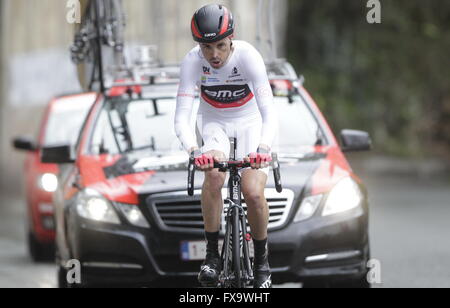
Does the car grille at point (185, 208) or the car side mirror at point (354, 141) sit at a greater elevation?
the car side mirror at point (354, 141)

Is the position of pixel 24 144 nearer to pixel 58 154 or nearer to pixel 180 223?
pixel 58 154

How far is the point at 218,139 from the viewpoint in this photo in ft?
24.8

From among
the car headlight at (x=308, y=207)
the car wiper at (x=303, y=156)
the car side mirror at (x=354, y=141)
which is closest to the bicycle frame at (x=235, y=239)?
the car headlight at (x=308, y=207)

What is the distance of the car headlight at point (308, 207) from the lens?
844 cm

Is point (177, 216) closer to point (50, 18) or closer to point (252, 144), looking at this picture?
point (252, 144)

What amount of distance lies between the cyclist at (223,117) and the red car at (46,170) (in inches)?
202

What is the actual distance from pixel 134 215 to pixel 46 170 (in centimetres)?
→ 503

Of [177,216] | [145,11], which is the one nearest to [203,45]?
[177,216]

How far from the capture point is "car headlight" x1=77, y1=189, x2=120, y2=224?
8492mm

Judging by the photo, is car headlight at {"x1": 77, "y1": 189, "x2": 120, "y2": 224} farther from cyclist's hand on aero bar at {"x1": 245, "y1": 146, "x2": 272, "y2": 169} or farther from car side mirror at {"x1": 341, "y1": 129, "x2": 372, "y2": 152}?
car side mirror at {"x1": 341, "y1": 129, "x2": 372, "y2": 152}

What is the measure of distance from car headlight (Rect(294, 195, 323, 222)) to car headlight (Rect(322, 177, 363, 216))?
65 millimetres

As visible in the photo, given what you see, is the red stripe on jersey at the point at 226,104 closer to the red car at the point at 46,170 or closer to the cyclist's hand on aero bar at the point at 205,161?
the cyclist's hand on aero bar at the point at 205,161

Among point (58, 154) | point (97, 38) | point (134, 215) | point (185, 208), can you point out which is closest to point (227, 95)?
point (185, 208)
